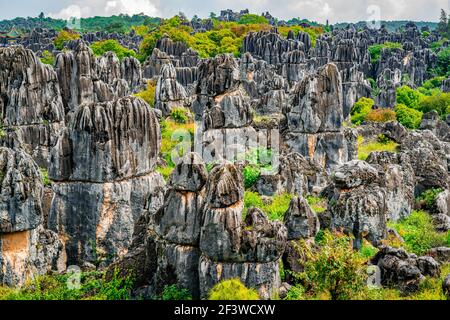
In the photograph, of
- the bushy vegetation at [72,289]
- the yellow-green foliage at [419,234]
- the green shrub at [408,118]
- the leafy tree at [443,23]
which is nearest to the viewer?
the bushy vegetation at [72,289]

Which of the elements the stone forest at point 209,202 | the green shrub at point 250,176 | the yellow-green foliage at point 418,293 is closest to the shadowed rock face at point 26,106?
the stone forest at point 209,202

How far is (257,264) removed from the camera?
12.2 m

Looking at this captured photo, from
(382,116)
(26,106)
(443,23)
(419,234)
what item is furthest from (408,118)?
(443,23)

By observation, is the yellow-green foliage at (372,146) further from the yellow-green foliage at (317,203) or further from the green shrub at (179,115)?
the green shrub at (179,115)

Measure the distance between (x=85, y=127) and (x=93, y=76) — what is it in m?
14.9

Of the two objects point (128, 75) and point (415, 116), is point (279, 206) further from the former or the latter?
point (128, 75)

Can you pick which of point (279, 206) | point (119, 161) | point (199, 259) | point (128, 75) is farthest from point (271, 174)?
point (128, 75)

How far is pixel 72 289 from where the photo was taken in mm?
13258

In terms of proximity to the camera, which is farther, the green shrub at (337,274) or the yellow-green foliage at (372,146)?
the yellow-green foliage at (372,146)

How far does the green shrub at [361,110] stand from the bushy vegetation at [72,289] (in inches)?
1205

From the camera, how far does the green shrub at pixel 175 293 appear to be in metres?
12.5

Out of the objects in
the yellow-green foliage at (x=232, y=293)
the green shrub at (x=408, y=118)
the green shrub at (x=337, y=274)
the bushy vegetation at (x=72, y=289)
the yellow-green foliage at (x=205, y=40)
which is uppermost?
the yellow-green foliage at (x=205, y=40)

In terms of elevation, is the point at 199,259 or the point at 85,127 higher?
the point at 85,127

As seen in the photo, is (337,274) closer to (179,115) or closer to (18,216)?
(18,216)
